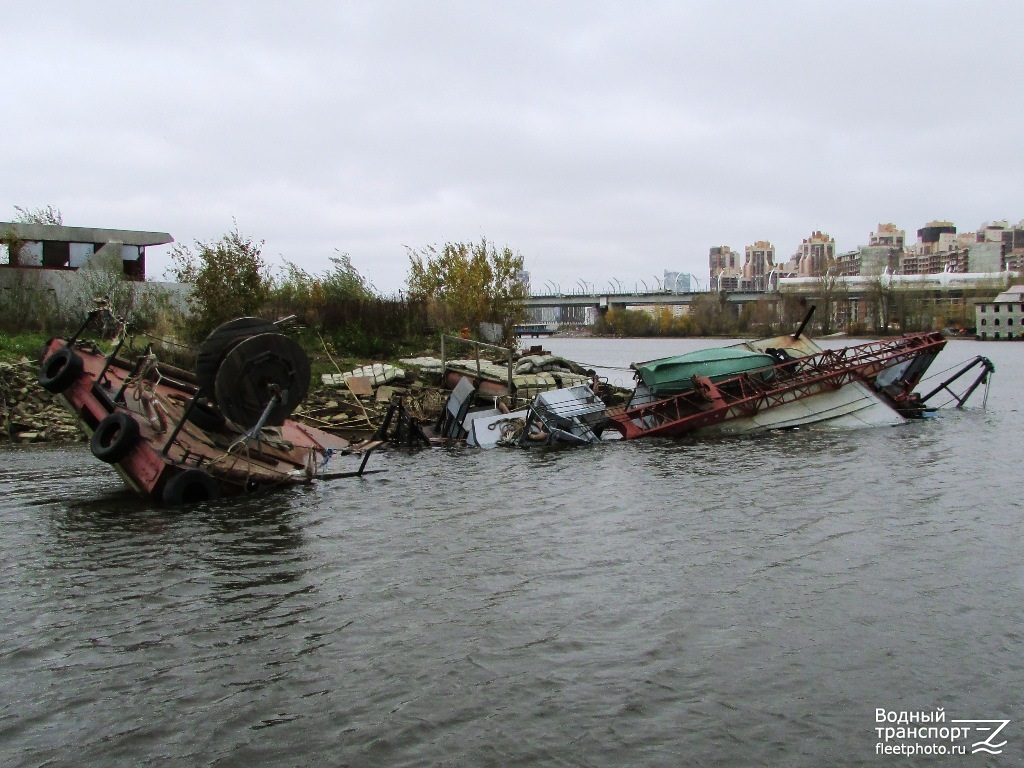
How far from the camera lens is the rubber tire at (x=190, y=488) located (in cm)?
1648

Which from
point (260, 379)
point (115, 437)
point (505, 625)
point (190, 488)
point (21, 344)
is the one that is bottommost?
point (505, 625)

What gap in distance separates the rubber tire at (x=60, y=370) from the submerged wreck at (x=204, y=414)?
0.07 ft

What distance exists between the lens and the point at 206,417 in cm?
1834

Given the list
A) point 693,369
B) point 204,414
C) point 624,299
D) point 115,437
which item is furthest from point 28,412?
point 624,299

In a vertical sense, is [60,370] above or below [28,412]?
above

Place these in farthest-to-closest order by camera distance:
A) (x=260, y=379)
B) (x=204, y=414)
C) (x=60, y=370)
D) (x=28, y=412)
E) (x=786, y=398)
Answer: (x=786, y=398) < (x=28, y=412) < (x=204, y=414) < (x=60, y=370) < (x=260, y=379)

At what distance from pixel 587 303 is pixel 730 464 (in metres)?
107

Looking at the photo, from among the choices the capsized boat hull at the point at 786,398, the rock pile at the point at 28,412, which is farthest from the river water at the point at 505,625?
the capsized boat hull at the point at 786,398

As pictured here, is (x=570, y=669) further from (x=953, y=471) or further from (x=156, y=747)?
(x=953, y=471)

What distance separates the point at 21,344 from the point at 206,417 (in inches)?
724

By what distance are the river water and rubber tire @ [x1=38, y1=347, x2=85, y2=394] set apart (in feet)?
6.90

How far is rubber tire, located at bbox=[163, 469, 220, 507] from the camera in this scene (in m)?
16.5

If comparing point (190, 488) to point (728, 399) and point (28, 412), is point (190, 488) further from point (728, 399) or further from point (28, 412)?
point (728, 399)

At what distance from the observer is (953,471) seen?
875 inches
